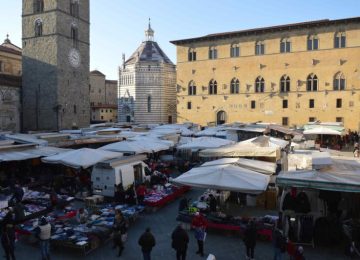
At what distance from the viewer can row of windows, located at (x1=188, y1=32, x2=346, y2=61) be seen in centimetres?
3759

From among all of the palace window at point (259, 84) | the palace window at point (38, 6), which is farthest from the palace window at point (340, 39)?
the palace window at point (38, 6)

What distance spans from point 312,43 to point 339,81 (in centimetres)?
503

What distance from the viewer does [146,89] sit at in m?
61.8

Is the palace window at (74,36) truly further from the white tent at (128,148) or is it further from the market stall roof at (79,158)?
the market stall roof at (79,158)

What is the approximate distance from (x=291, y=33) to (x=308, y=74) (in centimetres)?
499

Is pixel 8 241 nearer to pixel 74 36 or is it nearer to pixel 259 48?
pixel 259 48

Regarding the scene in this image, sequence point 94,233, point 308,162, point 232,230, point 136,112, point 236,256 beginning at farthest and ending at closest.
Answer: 1. point 136,112
2. point 308,162
3. point 232,230
4. point 94,233
5. point 236,256

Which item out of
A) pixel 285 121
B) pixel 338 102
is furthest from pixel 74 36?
pixel 338 102

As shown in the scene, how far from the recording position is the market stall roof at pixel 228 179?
974 cm

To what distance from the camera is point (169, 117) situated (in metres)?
64.1

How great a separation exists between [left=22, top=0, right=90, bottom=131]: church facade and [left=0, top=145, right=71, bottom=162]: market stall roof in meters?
24.5

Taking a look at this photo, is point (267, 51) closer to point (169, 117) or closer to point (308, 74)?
point (308, 74)

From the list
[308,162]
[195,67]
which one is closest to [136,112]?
[195,67]

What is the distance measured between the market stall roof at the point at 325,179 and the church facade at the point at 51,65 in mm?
35192
